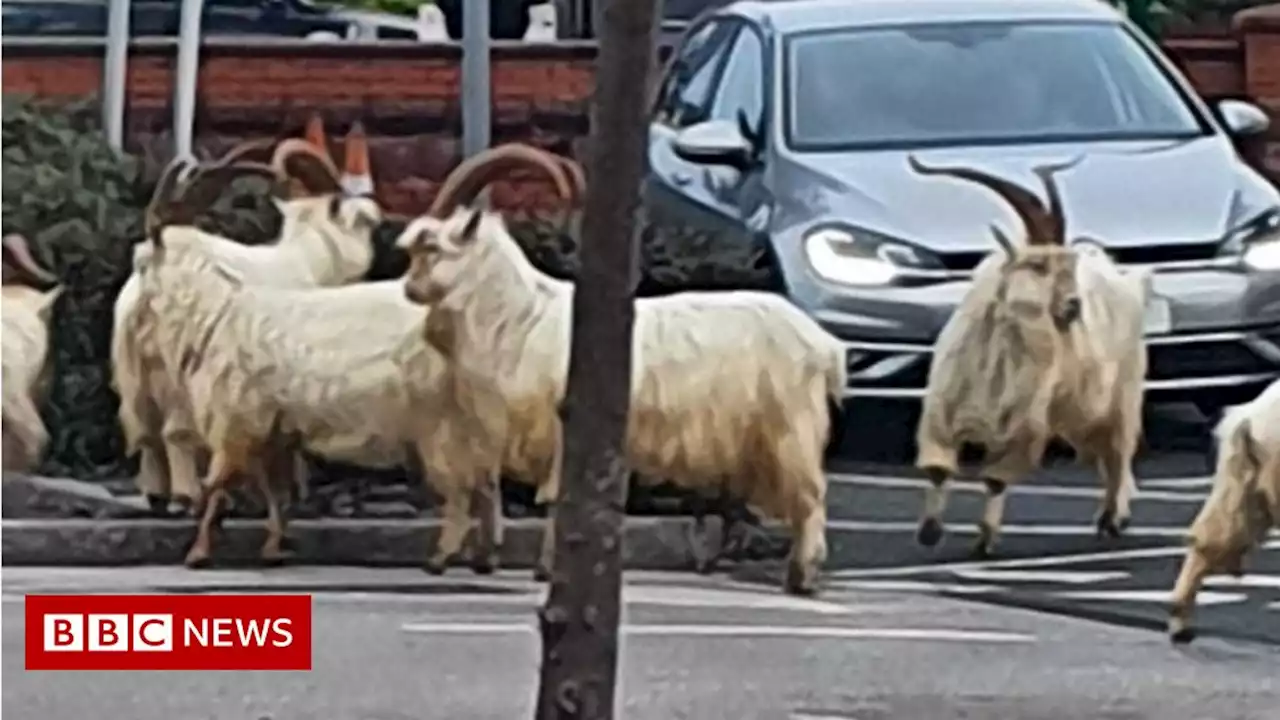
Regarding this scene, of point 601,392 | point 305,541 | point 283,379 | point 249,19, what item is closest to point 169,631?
point 305,541

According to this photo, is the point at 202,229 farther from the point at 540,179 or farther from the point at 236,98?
the point at 540,179

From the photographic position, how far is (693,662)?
9.70 m

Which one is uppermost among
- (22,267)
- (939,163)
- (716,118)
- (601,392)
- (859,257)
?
(716,118)

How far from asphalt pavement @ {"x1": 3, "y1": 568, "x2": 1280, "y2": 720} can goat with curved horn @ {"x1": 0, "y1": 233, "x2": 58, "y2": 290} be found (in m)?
0.92

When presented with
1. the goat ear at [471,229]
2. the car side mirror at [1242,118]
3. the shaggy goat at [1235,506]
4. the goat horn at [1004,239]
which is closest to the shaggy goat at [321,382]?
the goat ear at [471,229]

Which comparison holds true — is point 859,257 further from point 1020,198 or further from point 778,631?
point 778,631

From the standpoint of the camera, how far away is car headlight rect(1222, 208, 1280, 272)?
10438 mm

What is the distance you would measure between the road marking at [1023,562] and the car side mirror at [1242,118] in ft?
4.21

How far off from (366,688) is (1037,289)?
2.38 meters

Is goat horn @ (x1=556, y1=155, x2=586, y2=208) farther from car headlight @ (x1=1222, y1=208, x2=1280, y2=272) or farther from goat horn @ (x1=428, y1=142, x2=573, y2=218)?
car headlight @ (x1=1222, y1=208, x2=1280, y2=272)

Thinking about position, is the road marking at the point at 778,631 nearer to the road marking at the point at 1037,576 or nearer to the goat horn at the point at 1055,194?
the road marking at the point at 1037,576

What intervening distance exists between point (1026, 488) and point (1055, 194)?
0.88m

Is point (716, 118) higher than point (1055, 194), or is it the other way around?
point (716, 118)

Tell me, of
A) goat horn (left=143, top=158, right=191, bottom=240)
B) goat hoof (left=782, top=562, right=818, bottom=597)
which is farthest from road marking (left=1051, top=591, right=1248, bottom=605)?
goat horn (left=143, top=158, right=191, bottom=240)
